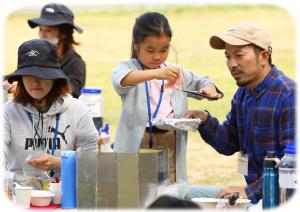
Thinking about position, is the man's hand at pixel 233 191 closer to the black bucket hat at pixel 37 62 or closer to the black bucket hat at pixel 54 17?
the black bucket hat at pixel 37 62

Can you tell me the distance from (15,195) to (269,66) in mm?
1328

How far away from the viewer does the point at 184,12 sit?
862 inches

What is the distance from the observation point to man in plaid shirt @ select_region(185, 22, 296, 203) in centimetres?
377

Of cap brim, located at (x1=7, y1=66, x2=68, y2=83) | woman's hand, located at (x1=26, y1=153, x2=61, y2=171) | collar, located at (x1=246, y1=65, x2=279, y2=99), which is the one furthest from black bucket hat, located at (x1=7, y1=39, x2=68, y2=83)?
collar, located at (x1=246, y1=65, x2=279, y2=99)

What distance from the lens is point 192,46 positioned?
18.0m

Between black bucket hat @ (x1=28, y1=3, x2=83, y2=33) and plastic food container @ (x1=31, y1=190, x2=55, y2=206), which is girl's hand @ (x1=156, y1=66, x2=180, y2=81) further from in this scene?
black bucket hat @ (x1=28, y1=3, x2=83, y2=33)

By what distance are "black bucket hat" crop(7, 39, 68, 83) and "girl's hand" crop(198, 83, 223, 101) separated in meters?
0.70

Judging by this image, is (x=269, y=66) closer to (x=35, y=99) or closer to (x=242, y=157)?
(x=242, y=157)

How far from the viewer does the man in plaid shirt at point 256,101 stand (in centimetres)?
377

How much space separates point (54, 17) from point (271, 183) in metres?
3.23

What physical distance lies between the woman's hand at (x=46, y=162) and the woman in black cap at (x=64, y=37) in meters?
2.06

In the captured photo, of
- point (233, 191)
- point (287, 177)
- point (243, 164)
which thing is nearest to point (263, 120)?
point (243, 164)

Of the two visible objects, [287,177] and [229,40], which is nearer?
[287,177]

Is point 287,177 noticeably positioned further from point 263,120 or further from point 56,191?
point 56,191
